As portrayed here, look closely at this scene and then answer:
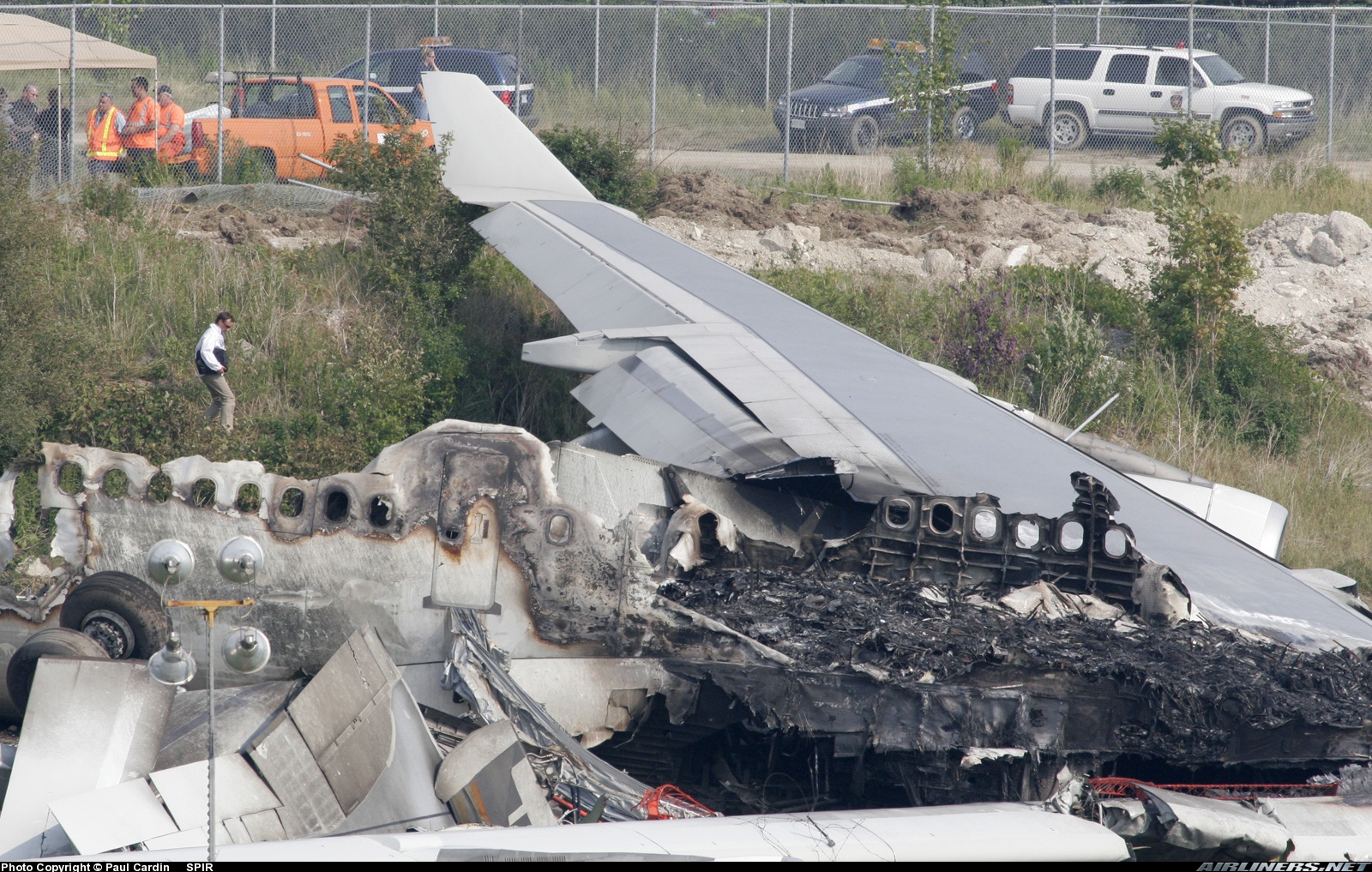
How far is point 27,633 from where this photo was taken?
636 centimetres

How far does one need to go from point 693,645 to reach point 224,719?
7.18 ft

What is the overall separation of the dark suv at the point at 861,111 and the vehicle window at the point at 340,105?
6.73m

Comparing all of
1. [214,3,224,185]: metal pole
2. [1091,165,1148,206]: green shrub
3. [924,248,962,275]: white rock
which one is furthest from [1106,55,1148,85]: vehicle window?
[214,3,224,185]: metal pole

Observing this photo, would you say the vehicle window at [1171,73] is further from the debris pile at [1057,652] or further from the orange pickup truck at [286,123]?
the debris pile at [1057,652]

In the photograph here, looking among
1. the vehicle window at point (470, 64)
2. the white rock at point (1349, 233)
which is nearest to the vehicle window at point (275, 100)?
the vehicle window at point (470, 64)

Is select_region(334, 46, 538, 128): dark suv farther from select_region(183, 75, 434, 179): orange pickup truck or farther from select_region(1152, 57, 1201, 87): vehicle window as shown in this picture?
select_region(1152, 57, 1201, 87): vehicle window

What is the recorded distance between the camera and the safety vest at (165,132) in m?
16.8

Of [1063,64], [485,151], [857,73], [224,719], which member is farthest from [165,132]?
[1063,64]

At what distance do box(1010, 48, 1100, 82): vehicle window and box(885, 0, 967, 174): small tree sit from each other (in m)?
3.72

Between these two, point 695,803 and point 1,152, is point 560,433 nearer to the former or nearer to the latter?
point 1,152

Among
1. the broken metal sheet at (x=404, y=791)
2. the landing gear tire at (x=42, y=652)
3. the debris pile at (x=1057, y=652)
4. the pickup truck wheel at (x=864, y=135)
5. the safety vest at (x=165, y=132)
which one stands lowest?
the broken metal sheet at (x=404, y=791)

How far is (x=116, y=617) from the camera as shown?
6.09 m

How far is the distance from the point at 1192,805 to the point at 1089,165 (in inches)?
672

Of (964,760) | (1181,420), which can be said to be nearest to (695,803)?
(964,760)
